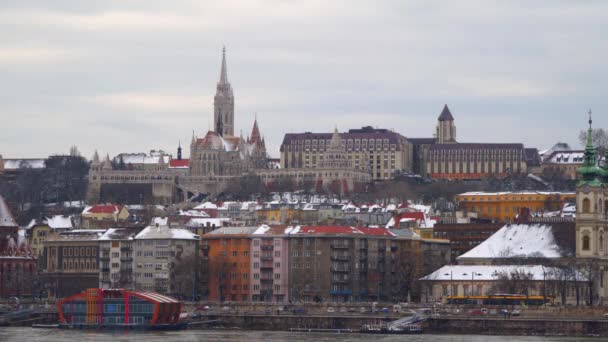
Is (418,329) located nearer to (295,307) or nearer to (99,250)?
(295,307)

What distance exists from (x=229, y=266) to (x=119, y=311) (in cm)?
2920

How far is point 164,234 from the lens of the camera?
153 metres

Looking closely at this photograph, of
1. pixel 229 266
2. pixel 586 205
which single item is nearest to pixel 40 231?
pixel 229 266

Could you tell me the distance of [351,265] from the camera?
481 feet

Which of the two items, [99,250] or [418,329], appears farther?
[99,250]

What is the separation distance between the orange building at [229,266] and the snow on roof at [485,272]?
1775 centimetres

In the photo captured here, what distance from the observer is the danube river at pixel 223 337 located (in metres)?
107

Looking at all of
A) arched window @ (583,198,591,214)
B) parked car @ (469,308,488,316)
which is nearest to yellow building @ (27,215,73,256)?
arched window @ (583,198,591,214)

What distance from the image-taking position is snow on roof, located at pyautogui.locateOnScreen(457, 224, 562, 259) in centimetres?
13425

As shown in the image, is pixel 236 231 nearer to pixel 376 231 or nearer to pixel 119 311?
pixel 376 231

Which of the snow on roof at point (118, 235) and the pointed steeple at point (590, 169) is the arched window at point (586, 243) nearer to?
the pointed steeple at point (590, 169)

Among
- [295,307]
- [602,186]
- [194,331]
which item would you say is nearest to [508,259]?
[602,186]

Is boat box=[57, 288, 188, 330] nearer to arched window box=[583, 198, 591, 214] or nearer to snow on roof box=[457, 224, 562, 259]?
snow on roof box=[457, 224, 562, 259]

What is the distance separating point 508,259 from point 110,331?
3027 centimetres
